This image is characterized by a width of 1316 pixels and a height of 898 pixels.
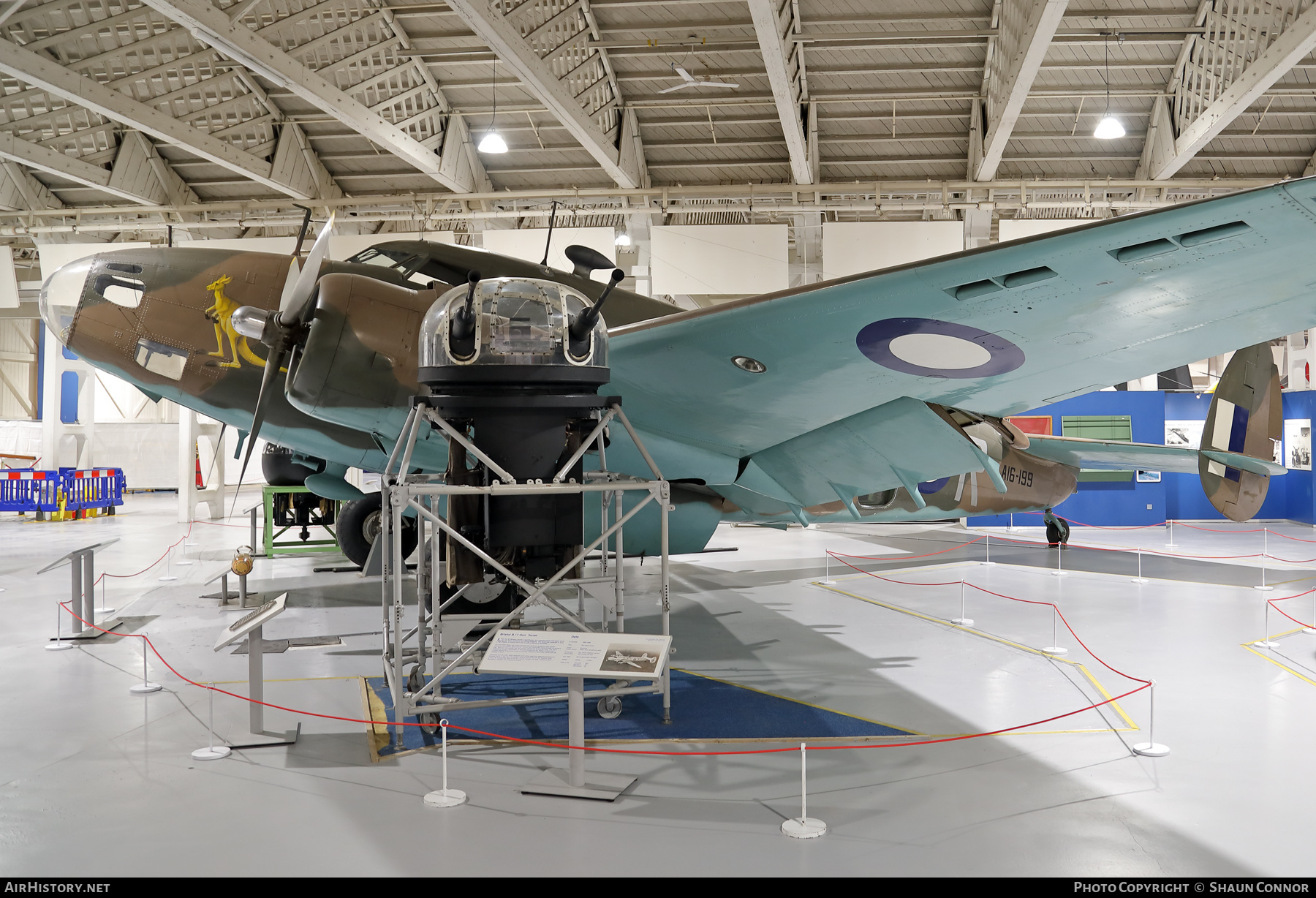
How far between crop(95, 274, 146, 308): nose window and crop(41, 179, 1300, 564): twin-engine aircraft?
0.07 feet

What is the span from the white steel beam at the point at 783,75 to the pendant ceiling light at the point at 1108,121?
5458 mm

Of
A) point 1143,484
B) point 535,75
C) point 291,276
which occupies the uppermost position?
point 535,75

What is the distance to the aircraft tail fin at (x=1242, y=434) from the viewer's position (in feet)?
40.4

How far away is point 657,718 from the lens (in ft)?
19.1

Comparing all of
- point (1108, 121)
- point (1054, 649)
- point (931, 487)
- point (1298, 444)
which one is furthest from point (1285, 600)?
point (1298, 444)

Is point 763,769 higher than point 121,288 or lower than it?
lower

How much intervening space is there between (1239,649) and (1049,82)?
46.2 feet

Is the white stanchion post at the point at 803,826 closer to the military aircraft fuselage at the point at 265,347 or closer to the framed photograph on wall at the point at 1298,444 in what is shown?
the military aircraft fuselage at the point at 265,347

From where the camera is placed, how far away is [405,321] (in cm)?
640

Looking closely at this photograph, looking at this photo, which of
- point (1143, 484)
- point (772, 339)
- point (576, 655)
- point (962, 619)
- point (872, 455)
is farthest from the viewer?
point (1143, 484)

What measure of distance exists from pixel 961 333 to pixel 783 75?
9673 mm

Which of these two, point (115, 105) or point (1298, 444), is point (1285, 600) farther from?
point (115, 105)

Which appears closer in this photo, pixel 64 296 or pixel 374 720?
pixel 374 720

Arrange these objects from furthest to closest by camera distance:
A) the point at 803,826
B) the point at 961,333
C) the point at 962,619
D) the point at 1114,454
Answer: the point at 1114,454, the point at 962,619, the point at 961,333, the point at 803,826
